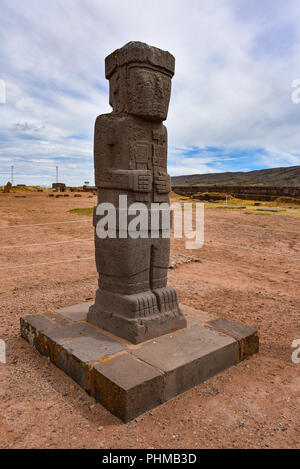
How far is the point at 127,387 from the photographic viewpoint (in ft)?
8.34

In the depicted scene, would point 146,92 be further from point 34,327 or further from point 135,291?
point 34,327

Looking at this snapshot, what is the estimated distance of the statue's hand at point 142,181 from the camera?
336 cm

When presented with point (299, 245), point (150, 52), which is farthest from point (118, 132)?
point (299, 245)

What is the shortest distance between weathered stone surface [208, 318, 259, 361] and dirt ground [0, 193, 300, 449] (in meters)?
0.11

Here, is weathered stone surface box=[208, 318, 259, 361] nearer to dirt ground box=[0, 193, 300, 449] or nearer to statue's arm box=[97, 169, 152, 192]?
dirt ground box=[0, 193, 300, 449]

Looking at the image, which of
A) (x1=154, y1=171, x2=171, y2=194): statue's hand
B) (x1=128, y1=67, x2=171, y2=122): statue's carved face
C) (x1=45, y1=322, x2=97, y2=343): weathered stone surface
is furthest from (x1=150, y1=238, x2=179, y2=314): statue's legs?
(x1=128, y1=67, x2=171, y2=122): statue's carved face

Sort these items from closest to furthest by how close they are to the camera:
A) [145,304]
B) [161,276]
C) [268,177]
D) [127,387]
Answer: [127,387] < [145,304] < [161,276] < [268,177]

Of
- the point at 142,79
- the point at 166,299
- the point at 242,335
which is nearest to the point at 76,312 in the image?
the point at 166,299

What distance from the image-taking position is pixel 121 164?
11.2ft

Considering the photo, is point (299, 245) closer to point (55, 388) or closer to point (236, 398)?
point (236, 398)

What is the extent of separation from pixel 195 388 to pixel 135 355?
64 centimetres

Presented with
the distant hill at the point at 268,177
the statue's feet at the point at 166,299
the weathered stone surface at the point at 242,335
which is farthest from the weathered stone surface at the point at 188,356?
the distant hill at the point at 268,177

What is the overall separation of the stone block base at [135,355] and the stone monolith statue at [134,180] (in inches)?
8.6

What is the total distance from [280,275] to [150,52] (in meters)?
5.35
